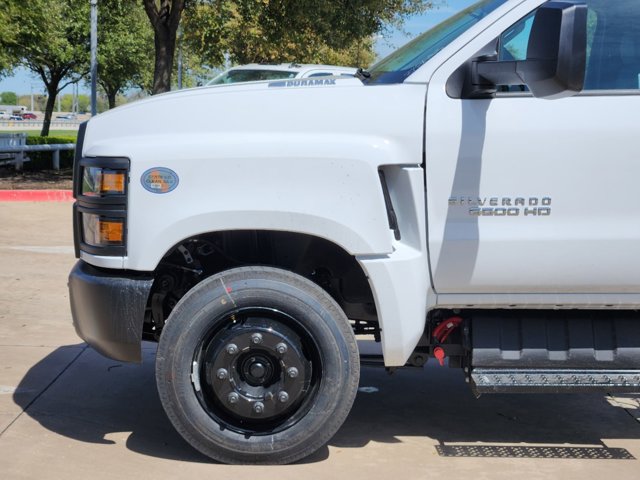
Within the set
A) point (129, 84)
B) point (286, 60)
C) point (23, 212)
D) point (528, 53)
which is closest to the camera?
point (528, 53)

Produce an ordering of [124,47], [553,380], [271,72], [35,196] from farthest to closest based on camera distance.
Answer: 1. [124,47]
2. [271,72]
3. [35,196]
4. [553,380]

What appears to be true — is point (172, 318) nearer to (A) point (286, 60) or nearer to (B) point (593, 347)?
(B) point (593, 347)

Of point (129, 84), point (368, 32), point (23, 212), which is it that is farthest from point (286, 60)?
point (129, 84)

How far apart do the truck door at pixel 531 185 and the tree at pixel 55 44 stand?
22.6 m

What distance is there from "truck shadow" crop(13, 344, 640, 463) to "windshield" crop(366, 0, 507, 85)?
1801mm

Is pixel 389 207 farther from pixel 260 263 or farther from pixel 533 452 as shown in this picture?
pixel 533 452

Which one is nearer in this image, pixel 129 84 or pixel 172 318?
pixel 172 318

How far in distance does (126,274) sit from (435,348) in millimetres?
1486

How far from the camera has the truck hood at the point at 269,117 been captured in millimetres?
4070

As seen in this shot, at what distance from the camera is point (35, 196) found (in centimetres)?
1545

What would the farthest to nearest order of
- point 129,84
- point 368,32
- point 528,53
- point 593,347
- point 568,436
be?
point 129,84 → point 368,32 → point 568,436 → point 593,347 → point 528,53

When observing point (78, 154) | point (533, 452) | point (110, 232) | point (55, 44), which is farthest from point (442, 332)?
point (55, 44)

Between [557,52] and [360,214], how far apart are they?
103 cm

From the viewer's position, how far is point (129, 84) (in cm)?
4947
